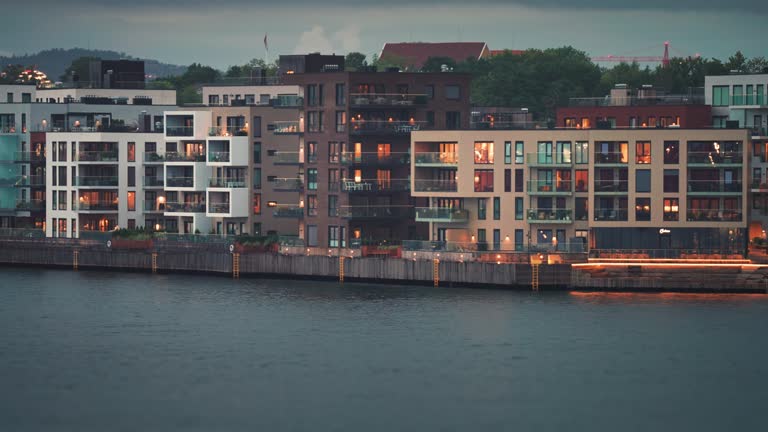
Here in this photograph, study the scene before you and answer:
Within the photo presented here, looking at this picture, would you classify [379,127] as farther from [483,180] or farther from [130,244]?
[130,244]

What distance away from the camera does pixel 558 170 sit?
134m

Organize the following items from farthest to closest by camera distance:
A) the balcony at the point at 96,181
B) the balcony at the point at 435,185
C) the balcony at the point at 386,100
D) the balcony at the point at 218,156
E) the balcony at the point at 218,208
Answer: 1. the balcony at the point at 96,181
2. the balcony at the point at 218,156
3. the balcony at the point at 218,208
4. the balcony at the point at 386,100
5. the balcony at the point at 435,185

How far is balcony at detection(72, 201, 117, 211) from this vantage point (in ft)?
519

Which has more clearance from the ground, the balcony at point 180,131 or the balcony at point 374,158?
the balcony at point 180,131

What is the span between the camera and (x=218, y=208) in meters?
152

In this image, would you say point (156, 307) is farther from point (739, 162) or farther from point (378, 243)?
point (739, 162)

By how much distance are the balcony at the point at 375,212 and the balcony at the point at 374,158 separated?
331cm

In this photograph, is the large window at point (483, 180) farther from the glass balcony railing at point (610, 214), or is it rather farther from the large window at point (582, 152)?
the glass balcony railing at point (610, 214)

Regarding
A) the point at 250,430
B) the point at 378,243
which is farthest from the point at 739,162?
the point at 250,430

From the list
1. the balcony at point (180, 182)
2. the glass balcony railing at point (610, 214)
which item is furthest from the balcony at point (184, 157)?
the glass balcony railing at point (610, 214)

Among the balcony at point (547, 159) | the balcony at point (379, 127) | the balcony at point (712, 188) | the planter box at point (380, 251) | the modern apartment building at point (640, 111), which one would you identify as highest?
the modern apartment building at point (640, 111)

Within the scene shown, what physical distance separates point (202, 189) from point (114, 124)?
42.9 feet

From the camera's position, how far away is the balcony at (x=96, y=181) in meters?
158

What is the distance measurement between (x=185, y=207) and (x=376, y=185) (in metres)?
20.6
